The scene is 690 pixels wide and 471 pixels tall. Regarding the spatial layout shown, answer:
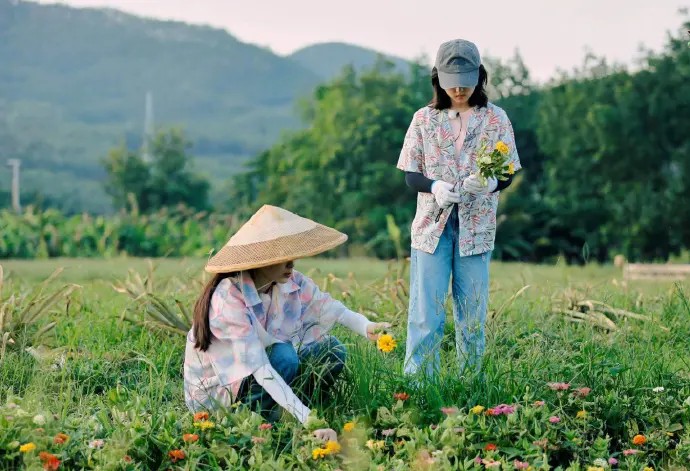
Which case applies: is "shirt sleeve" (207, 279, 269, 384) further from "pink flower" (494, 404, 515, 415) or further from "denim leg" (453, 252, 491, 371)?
"denim leg" (453, 252, 491, 371)

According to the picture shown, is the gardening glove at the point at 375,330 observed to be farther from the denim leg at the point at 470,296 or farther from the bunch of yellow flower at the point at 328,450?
the bunch of yellow flower at the point at 328,450

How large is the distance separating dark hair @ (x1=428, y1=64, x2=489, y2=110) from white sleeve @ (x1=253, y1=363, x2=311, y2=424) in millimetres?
1724

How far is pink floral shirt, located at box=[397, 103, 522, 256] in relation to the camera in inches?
198

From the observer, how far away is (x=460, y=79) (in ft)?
16.2

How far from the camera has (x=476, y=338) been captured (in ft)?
14.6

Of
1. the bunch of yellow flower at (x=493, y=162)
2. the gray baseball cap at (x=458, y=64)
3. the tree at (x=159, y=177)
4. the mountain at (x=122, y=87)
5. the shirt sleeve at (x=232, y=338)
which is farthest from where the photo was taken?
the mountain at (x=122, y=87)

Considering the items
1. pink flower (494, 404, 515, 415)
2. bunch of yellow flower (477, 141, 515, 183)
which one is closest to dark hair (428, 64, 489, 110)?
bunch of yellow flower (477, 141, 515, 183)

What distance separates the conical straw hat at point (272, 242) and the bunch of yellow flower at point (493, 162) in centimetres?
78

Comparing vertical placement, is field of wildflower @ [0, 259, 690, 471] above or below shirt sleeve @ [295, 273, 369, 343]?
below

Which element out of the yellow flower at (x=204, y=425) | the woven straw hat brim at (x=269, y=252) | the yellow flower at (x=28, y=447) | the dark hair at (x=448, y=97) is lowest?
the yellow flower at (x=28, y=447)

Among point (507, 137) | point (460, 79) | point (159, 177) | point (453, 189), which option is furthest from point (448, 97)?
point (159, 177)

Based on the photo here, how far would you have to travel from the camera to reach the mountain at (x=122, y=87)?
221 feet

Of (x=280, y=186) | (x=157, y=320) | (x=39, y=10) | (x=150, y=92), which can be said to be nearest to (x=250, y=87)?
(x=150, y=92)

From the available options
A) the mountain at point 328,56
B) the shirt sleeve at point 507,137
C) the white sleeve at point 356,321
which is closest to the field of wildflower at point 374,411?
the white sleeve at point 356,321
